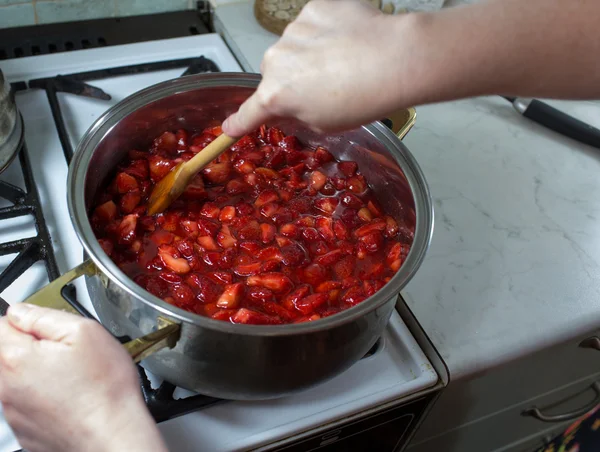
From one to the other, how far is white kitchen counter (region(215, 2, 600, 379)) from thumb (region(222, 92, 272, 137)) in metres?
0.45

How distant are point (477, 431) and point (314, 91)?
964 millimetres

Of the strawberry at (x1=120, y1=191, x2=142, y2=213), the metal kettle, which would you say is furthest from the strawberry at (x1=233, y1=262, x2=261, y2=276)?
the metal kettle

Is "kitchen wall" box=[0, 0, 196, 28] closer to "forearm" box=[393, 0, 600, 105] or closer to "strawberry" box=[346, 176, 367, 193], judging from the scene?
"strawberry" box=[346, 176, 367, 193]

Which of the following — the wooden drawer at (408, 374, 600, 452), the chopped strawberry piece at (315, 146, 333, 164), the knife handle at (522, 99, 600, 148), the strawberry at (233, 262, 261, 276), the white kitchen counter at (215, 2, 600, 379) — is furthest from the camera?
the knife handle at (522, 99, 600, 148)

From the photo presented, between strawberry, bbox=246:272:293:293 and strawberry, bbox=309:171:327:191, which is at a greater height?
strawberry, bbox=309:171:327:191

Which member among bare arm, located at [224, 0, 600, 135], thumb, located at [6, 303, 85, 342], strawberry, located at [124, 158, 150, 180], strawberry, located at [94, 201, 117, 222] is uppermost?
bare arm, located at [224, 0, 600, 135]

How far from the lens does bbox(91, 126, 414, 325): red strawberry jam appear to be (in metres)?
0.85

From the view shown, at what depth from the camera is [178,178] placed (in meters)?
0.90

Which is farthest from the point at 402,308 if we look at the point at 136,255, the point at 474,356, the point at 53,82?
the point at 53,82

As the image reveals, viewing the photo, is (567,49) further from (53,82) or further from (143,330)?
(53,82)

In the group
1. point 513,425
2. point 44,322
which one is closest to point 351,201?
point 44,322

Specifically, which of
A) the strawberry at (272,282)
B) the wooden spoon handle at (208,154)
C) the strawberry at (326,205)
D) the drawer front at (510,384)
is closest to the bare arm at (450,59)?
the wooden spoon handle at (208,154)

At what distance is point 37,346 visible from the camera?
0.58 metres

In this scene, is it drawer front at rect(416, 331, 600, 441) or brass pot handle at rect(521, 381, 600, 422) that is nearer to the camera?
drawer front at rect(416, 331, 600, 441)
